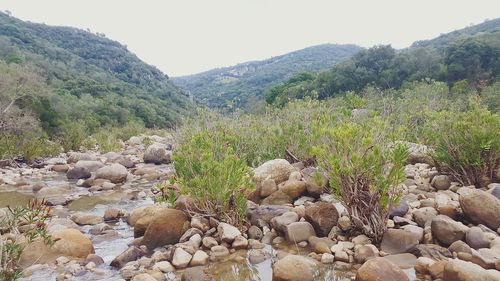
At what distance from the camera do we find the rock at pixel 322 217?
7461mm

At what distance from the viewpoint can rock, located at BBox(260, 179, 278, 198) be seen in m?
9.76

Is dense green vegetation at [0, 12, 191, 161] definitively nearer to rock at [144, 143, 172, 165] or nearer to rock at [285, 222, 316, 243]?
rock at [144, 143, 172, 165]

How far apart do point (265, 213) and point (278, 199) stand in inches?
47.1

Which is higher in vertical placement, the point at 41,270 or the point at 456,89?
the point at 41,270

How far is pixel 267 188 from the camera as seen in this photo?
32.1 feet

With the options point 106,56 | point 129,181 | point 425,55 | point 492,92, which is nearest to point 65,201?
point 129,181


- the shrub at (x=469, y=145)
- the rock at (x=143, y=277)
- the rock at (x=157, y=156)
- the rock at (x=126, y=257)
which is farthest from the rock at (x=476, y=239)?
the rock at (x=157, y=156)

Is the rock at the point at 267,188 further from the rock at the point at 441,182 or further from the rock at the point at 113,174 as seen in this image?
the rock at the point at 113,174

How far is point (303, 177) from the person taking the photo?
32.8ft

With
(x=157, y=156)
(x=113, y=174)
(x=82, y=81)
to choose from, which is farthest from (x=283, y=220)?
(x=82, y=81)

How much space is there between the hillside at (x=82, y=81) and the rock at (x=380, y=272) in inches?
637

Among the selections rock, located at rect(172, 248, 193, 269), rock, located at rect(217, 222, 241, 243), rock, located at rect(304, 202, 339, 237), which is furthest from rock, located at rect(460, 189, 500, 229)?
rock, located at rect(172, 248, 193, 269)

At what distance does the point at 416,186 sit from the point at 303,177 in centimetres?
272

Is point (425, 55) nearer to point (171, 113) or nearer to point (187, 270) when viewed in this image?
point (171, 113)
